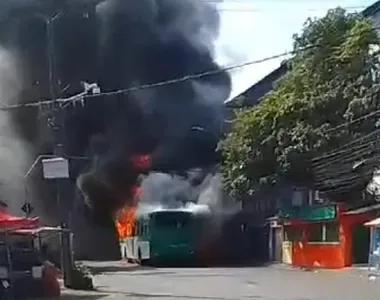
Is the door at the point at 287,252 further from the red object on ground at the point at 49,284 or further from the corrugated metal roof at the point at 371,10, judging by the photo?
the red object on ground at the point at 49,284

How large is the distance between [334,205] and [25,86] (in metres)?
15.4

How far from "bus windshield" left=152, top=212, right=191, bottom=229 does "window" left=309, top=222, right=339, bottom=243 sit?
5934 millimetres

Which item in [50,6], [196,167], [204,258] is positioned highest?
[50,6]

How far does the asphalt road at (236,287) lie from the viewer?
23422 mm

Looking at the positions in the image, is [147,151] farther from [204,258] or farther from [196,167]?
[204,258]

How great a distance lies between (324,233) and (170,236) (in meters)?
7.50

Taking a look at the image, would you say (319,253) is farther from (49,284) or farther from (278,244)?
(49,284)

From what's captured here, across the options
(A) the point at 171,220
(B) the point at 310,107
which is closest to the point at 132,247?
(A) the point at 171,220

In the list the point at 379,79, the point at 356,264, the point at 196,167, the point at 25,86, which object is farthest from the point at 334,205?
the point at 25,86

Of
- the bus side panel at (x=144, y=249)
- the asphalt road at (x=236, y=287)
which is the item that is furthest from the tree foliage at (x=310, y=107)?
the asphalt road at (x=236, y=287)

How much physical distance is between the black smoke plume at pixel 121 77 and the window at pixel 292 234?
5.83m

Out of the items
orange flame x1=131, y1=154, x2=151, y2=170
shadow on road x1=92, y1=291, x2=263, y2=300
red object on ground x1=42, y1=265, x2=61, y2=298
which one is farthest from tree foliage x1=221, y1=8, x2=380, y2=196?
red object on ground x1=42, y1=265, x2=61, y2=298

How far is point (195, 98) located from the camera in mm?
50844

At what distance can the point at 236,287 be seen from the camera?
27.2 meters
